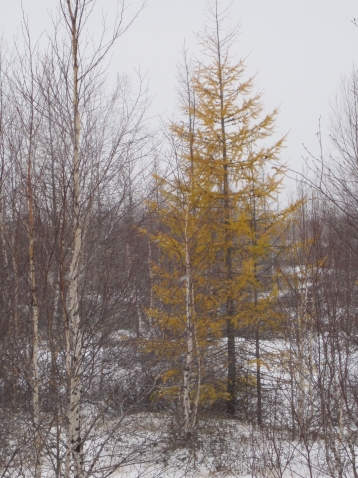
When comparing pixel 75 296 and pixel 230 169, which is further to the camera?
pixel 230 169

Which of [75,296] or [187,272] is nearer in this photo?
[75,296]

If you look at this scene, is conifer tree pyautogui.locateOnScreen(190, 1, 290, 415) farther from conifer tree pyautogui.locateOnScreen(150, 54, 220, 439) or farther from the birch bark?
the birch bark

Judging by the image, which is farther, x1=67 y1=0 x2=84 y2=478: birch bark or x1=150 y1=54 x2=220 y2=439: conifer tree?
x1=150 y1=54 x2=220 y2=439: conifer tree

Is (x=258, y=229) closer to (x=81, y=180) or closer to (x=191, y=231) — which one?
(x=191, y=231)

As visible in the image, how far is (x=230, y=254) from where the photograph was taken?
10.8 metres

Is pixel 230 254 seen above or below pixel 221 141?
below

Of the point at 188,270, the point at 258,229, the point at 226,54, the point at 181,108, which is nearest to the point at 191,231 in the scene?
the point at 188,270

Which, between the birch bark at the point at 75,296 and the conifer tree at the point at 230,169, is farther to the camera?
the conifer tree at the point at 230,169

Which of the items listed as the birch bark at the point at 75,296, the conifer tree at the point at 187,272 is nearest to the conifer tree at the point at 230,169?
the conifer tree at the point at 187,272

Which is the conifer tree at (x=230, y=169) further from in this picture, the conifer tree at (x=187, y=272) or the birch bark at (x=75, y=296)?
the birch bark at (x=75, y=296)

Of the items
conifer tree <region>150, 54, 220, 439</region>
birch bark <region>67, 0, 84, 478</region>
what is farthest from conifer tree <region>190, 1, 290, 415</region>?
birch bark <region>67, 0, 84, 478</region>

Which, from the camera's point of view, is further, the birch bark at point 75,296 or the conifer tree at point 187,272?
the conifer tree at point 187,272

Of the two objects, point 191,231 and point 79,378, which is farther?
point 191,231

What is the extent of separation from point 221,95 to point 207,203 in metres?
2.93
